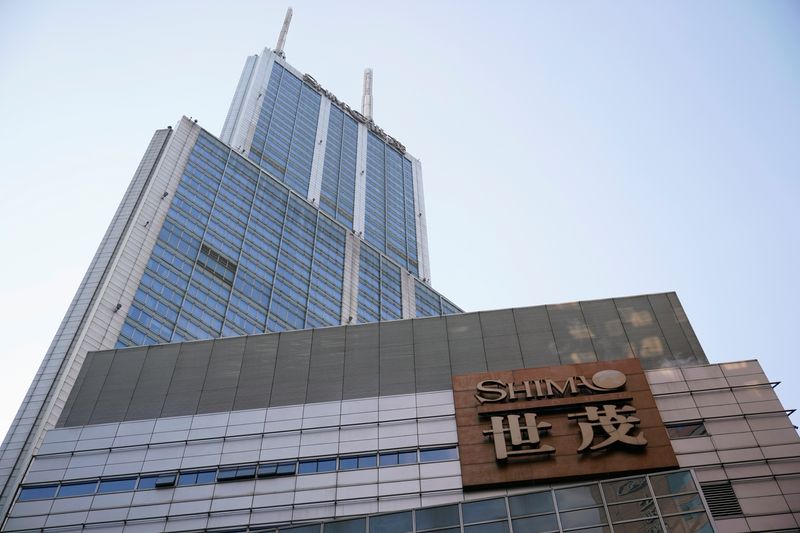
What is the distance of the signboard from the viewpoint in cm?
3522

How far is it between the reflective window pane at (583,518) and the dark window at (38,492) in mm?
27973

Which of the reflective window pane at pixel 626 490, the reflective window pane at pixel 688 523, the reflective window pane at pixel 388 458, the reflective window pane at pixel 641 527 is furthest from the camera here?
the reflective window pane at pixel 388 458

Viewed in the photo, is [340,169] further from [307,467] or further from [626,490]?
[626,490]

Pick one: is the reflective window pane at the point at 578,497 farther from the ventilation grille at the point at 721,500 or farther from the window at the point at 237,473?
the window at the point at 237,473

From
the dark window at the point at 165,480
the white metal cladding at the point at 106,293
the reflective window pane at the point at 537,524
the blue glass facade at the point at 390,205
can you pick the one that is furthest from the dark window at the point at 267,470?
the blue glass facade at the point at 390,205

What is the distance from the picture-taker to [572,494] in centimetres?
2928

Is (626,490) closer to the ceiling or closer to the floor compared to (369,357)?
closer to the floor

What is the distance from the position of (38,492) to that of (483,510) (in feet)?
83.9

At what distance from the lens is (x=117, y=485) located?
127 feet

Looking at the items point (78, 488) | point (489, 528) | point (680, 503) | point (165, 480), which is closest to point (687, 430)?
point (680, 503)

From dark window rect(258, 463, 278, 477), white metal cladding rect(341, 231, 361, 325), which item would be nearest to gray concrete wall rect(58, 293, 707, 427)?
dark window rect(258, 463, 278, 477)

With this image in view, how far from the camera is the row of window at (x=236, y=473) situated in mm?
37531

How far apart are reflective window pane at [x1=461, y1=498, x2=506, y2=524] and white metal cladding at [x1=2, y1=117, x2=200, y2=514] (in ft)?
106

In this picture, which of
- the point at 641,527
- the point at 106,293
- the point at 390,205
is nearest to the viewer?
the point at 641,527
